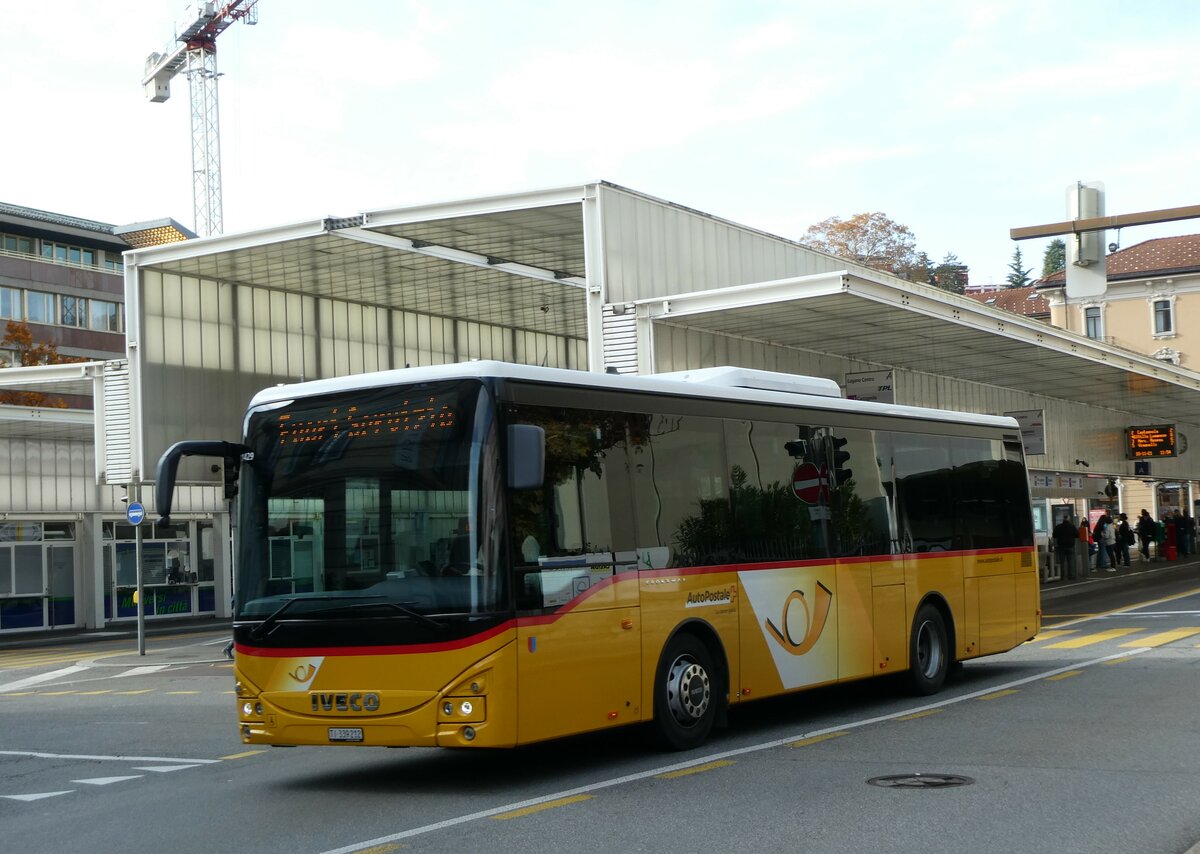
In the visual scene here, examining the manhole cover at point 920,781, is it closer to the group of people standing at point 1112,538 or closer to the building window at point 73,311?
the group of people standing at point 1112,538

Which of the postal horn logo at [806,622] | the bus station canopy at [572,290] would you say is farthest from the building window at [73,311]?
the postal horn logo at [806,622]

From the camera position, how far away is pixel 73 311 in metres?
65.5

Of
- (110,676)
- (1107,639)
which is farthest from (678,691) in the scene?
(110,676)

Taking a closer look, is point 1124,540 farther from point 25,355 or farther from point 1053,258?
point 1053,258

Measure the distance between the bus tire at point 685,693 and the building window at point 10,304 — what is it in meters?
56.1

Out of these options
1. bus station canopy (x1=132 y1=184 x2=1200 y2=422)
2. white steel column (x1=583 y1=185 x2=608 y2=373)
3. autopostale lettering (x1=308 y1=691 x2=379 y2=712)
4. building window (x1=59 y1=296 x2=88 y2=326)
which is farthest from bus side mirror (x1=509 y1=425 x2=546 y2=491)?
building window (x1=59 y1=296 x2=88 y2=326)

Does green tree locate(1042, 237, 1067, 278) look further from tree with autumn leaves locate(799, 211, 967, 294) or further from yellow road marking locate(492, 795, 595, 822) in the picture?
yellow road marking locate(492, 795, 595, 822)

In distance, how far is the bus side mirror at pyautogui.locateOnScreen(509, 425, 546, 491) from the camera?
383 inches

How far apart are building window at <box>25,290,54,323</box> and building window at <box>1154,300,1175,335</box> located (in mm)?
57598

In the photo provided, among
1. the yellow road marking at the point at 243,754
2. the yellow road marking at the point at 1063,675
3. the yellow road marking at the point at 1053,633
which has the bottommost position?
the yellow road marking at the point at 1053,633

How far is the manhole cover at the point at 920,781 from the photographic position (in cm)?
927

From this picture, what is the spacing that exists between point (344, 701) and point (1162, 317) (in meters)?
80.7

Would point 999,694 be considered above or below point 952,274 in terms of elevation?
below

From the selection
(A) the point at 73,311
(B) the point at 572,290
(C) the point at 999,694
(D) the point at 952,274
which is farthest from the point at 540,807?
(D) the point at 952,274
